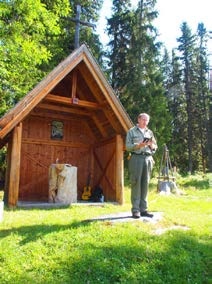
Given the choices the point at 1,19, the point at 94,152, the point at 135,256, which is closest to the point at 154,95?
the point at 94,152

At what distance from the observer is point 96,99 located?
9.46 m

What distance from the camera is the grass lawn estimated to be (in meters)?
3.71

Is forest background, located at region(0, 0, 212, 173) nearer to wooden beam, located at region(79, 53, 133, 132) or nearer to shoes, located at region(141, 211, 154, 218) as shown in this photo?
wooden beam, located at region(79, 53, 133, 132)

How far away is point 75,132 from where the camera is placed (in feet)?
36.2

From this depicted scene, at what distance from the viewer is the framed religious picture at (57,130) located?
10.6 meters

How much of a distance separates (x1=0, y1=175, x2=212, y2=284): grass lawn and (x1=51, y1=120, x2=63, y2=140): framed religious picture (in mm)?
5174

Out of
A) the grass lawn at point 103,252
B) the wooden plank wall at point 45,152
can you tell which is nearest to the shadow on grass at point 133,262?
the grass lawn at point 103,252

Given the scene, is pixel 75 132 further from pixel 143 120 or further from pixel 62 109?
pixel 143 120

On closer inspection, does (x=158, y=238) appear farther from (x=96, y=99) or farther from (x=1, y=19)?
(x=1, y=19)

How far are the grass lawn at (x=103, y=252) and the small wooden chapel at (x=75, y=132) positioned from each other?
322 cm

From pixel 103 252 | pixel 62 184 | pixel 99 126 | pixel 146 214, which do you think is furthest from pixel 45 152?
pixel 103 252

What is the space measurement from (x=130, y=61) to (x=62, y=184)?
512 inches

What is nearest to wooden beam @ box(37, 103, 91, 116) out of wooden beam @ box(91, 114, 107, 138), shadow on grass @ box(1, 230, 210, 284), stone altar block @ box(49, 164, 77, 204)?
wooden beam @ box(91, 114, 107, 138)

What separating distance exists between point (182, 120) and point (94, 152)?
860 inches
